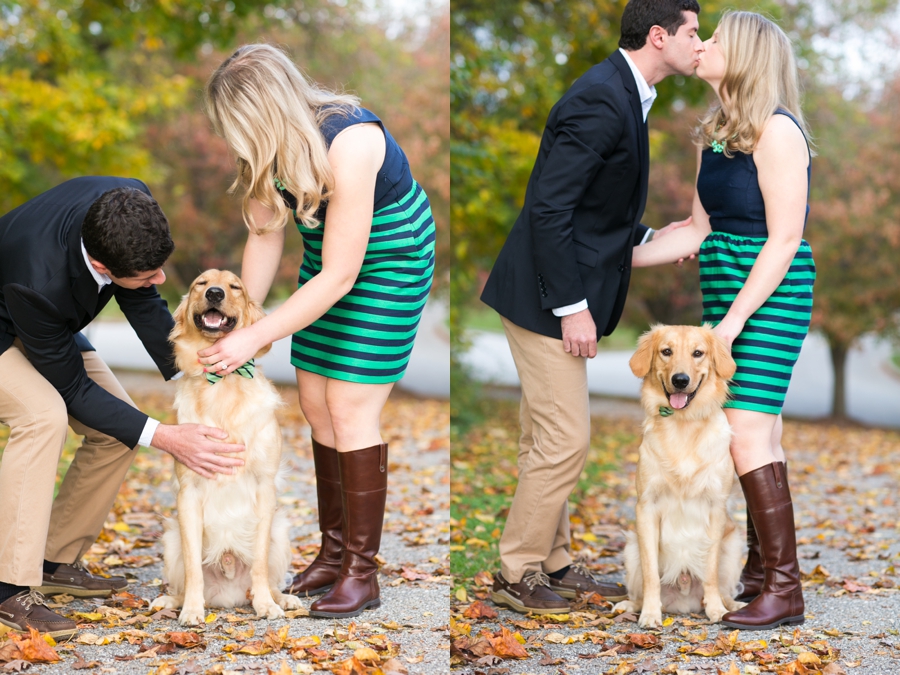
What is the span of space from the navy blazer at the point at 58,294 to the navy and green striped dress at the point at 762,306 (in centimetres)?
240

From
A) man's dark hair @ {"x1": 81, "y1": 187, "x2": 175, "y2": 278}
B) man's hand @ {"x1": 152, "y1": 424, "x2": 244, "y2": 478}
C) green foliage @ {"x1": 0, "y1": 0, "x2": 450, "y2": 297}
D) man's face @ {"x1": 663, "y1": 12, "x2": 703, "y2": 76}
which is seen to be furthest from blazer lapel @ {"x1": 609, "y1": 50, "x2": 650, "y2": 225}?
green foliage @ {"x1": 0, "y1": 0, "x2": 450, "y2": 297}

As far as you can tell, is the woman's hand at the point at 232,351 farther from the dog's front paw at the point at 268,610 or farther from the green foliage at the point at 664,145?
the green foliage at the point at 664,145

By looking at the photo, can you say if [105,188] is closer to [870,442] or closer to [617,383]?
[870,442]

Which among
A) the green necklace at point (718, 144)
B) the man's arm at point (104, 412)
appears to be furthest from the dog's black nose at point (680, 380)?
the man's arm at point (104, 412)

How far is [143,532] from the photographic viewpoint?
5105 mm

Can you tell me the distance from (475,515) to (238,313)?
279 centimetres

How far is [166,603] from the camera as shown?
11.3 feet

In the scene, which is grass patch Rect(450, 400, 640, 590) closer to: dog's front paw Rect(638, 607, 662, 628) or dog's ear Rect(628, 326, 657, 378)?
dog's front paw Rect(638, 607, 662, 628)

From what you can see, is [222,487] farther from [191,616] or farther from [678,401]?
[678,401]

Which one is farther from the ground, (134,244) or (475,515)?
(134,244)

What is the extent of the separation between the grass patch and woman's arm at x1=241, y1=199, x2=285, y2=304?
1710 mm

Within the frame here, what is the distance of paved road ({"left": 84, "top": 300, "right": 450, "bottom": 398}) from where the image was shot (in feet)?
50.2

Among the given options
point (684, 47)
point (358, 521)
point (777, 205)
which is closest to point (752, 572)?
point (777, 205)

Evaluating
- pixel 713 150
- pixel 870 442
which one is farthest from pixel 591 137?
pixel 870 442
